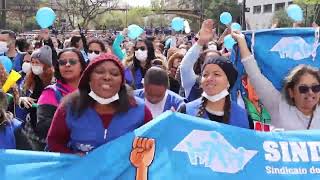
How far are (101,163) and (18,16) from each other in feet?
173

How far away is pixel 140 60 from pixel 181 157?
14.6 ft

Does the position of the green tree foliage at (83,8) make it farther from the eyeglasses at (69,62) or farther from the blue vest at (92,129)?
the blue vest at (92,129)

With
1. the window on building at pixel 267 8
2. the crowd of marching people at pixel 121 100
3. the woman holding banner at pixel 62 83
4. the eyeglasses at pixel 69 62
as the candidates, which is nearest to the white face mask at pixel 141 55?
the crowd of marching people at pixel 121 100

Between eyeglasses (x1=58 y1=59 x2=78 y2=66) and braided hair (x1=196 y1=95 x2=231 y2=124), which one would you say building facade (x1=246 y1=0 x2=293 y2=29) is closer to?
eyeglasses (x1=58 y1=59 x2=78 y2=66)

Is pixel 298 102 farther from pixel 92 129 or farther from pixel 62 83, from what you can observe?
pixel 62 83

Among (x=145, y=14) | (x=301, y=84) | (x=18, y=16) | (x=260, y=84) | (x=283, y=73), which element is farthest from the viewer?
(x=145, y=14)

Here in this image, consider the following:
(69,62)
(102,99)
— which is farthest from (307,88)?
(69,62)

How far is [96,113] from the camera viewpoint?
351 cm

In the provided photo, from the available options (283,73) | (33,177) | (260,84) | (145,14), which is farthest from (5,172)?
(145,14)

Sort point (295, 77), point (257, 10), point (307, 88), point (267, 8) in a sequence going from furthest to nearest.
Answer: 1. point (257, 10)
2. point (267, 8)
3. point (295, 77)
4. point (307, 88)

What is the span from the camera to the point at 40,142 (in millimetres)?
4270

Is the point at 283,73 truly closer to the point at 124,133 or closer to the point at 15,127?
the point at 124,133

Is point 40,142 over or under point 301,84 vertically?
under

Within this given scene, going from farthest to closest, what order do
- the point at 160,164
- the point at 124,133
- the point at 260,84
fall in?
the point at 260,84 → the point at 124,133 → the point at 160,164
